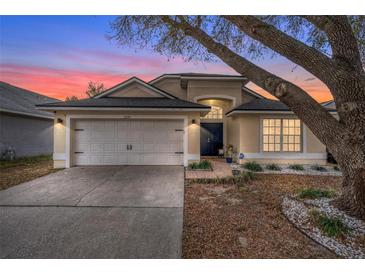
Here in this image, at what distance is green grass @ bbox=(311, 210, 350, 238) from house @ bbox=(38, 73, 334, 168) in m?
5.55

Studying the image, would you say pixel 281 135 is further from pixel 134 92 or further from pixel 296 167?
pixel 134 92

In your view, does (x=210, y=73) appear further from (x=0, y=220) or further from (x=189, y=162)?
(x=0, y=220)

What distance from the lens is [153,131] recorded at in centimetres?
858

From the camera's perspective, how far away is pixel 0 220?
337 cm

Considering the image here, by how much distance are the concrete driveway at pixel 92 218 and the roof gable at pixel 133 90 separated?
5160 mm

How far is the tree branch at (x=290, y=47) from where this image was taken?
11.1 ft

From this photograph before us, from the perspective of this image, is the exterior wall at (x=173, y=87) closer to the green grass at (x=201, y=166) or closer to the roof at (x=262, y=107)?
the roof at (x=262, y=107)

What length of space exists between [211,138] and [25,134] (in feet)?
39.4

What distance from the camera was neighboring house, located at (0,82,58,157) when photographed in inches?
402

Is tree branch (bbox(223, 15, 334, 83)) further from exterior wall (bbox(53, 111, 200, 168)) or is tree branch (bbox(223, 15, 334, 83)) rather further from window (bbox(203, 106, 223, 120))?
window (bbox(203, 106, 223, 120))

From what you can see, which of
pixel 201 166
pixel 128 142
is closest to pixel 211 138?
pixel 201 166

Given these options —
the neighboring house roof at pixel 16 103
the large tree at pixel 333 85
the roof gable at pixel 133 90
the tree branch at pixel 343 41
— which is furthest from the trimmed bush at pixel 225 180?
the neighboring house roof at pixel 16 103
